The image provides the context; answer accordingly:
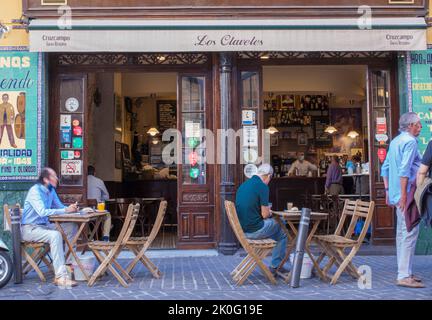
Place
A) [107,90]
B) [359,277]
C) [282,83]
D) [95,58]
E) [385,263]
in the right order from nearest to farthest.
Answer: [359,277], [385,263], [95,58], [107,90], [282,83]

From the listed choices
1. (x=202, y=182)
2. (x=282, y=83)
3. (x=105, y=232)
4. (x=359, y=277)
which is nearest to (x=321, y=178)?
(x=282, y=83)

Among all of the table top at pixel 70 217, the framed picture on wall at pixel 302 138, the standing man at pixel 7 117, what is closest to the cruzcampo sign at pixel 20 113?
the standing man at pixel 7 117

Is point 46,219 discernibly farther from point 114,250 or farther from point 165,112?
point 165,112

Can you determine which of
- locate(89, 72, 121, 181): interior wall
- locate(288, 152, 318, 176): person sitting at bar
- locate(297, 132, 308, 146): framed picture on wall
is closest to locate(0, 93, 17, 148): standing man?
locate(89, 72, 121, 181): interior wall

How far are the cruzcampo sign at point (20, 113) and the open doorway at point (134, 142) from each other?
2.30 meters

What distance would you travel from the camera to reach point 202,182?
10273mm

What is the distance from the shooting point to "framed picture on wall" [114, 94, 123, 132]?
1429 cm

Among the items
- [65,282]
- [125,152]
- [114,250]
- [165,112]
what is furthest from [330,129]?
[65,282]

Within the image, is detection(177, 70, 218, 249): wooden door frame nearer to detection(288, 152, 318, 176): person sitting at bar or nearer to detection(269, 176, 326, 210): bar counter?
detection(269, 176, 326, 210): bar counter

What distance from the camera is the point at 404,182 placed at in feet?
22.3

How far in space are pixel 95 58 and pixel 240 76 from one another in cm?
247

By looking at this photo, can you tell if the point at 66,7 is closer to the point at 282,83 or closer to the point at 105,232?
the point at 105,232

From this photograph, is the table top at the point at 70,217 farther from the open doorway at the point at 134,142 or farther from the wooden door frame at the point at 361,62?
the wooden door frame at the point at 361,62

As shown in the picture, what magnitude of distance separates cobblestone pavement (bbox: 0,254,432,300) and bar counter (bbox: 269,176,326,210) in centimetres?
526
